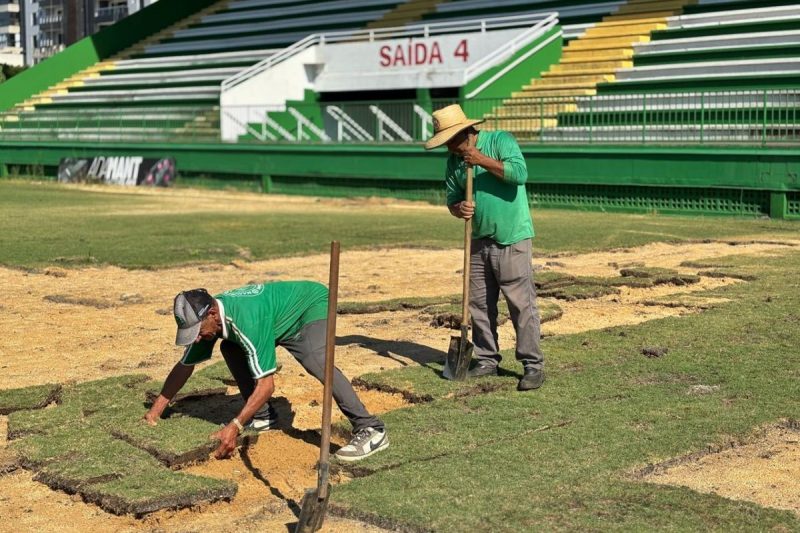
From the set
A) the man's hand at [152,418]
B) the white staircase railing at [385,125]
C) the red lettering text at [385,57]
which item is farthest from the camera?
the red lettering text at [385,57]

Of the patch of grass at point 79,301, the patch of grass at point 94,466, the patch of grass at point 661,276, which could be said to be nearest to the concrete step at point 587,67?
the patch of grass at point 661,276

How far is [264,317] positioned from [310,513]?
4.37 feet

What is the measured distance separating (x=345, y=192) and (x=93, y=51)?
815 inches

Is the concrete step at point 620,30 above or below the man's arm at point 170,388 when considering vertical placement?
above

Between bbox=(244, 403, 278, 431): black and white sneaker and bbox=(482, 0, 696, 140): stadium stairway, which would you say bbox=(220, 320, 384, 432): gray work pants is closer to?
bbox=(244, 403, 278, 431): black and white sneaker

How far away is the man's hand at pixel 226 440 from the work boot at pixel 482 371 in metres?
2.25

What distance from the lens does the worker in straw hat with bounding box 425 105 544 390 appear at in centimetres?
750

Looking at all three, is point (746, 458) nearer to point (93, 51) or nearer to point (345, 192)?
point (345, 192)

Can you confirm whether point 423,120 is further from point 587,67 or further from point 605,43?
point 605,43

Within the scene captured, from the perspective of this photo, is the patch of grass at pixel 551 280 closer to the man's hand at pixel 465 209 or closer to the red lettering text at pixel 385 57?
the man's hand at pixel 465 209

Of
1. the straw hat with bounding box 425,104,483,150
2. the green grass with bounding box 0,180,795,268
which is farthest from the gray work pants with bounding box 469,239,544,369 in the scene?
the green grass with bounding box 0,180,795,268

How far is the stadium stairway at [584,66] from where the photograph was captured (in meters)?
24.9

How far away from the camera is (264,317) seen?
6008 millimetres

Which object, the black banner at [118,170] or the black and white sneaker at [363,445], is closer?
the black and white sneaker at [363,445]
